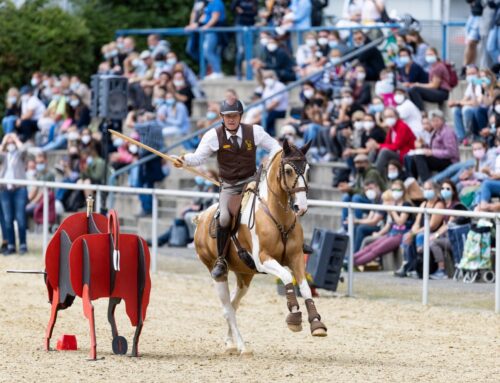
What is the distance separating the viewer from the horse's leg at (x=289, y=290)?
1374cm

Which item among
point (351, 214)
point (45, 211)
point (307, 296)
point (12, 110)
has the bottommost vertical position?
point (45, 211)

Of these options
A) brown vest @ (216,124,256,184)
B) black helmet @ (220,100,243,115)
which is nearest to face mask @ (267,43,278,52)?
brown vest @ (216,124,256,184)

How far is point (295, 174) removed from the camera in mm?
13906

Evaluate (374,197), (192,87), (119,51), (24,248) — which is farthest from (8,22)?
(374,197)

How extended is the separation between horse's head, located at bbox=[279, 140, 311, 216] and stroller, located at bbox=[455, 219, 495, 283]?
5158 millimetres

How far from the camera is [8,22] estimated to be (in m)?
33.1

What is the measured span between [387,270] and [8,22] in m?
14.7

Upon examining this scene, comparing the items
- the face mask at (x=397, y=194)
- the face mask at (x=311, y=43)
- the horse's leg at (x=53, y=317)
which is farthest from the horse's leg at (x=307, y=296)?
the face mask at (x=311, y=43)

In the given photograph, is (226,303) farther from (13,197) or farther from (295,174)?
(13,197)

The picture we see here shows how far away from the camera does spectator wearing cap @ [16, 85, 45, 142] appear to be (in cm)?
3069

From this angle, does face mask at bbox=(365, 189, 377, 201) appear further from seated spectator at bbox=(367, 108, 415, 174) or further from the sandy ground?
the sandy ground

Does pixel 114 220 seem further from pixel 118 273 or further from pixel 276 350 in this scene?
pixel 276 350

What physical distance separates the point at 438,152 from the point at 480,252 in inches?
165

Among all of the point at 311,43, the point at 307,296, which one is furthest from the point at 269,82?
the point at 307,296
